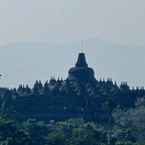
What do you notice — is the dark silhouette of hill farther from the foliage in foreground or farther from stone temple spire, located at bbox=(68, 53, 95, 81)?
the foliage in foreground

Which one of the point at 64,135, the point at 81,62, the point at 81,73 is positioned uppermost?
the point at 81,62

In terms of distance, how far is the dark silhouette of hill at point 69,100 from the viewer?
383 feet

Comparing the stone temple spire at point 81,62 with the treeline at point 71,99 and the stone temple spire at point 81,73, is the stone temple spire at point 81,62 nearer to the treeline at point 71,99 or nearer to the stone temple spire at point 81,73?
the stone temple spire at point 81,73

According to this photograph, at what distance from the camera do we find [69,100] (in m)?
122

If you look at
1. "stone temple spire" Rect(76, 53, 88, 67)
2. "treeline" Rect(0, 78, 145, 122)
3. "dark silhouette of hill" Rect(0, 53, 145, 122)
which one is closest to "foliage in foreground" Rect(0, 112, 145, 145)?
"dark silhouette of hill" Rect(0, 53, 145, 122)

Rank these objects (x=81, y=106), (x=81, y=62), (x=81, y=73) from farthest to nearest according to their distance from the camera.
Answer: (x=81, y=62) → (x=81, y=73) → (x=81, y=106)

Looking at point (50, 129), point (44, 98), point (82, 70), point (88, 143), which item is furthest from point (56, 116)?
point (88, 143)

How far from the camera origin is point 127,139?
291ft

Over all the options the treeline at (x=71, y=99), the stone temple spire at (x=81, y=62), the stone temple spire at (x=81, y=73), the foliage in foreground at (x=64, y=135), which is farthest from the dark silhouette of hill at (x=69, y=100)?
the foliage in foreground at (x=64, y=135)

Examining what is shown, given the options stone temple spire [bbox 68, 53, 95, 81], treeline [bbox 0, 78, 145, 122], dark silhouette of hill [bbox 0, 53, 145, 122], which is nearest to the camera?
dark silhouette of hill [bbox 0, 53, 145, 122]

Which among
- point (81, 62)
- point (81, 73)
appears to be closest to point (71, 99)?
point (81, 73)

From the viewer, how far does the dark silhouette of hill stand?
117 metres

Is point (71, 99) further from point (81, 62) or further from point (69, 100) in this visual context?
point (81, 62)

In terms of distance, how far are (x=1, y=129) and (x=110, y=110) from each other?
138 ft
